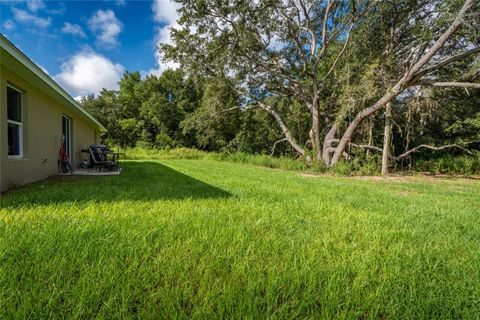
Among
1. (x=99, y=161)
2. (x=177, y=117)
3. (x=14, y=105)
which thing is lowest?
(x=99, y=161)

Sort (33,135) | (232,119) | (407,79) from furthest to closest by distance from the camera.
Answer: (232,119) < (407,79) < (33,135)

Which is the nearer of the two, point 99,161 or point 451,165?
point 99,161

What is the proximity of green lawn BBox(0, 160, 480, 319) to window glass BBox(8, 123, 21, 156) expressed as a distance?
2132 mm

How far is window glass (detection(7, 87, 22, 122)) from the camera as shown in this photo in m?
4.70

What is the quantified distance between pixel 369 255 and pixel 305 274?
2.38 ft

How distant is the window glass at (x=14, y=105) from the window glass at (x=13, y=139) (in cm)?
17

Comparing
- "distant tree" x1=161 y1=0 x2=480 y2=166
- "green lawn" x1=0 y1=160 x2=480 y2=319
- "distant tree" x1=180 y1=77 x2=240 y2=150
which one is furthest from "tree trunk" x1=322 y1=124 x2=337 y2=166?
"green lawn" x1=0 y1=160 x2=480 y2=319

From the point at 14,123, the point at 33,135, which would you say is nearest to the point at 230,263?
the point at 14,123

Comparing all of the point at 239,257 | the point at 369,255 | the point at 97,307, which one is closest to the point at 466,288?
the point at 369,255

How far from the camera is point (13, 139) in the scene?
4.87 metres

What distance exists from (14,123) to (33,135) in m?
0.77

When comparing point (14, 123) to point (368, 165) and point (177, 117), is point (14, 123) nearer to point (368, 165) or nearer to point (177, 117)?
point (368, 165)

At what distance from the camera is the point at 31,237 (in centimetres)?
207

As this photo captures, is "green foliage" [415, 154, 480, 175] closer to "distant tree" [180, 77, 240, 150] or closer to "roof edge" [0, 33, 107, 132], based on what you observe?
"distant tree" [180, 77, 240, 150]
